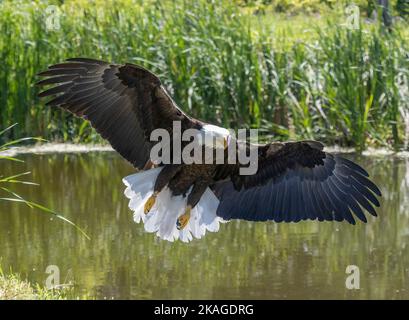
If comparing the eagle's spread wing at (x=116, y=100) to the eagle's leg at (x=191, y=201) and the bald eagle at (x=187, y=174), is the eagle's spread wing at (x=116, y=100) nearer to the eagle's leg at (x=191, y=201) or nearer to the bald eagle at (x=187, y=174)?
the bald eagle at (x=187, y=174)

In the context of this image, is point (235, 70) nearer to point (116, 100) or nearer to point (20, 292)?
point (116, 100)

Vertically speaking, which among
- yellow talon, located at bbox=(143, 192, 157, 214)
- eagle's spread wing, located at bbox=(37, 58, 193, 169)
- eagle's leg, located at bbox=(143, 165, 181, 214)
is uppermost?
eagle's spread wing, located at bbox=(37, 58, 193, 169)

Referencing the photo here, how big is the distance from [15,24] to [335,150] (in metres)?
4.23

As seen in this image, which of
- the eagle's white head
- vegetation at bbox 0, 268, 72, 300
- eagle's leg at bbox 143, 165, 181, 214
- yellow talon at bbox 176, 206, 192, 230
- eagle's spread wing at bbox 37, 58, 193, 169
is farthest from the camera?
yellow talon at bbox 176, 206, 192, 230

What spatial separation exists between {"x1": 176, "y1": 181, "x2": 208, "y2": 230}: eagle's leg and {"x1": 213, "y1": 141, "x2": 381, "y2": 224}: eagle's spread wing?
0.20m

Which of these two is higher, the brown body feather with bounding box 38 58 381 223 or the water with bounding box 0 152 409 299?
the brown body feather with bounding box 38 58 381 223

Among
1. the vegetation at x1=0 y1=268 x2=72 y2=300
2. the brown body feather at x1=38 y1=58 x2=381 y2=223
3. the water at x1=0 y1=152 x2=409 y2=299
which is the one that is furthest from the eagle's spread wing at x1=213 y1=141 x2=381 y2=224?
the vegetation at x1=0 y1=268 x2=72 y2=300

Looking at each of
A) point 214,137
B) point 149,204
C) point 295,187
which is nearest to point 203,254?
point 149,204

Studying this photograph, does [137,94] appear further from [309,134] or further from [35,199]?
[309,134]

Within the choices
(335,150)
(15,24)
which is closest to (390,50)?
(335,150)

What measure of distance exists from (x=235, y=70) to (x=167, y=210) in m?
5.19

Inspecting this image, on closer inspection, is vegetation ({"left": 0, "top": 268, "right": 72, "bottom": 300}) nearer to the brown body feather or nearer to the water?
the water

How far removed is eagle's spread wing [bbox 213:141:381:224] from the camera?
7449mm

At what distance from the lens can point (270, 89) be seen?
503 inches
